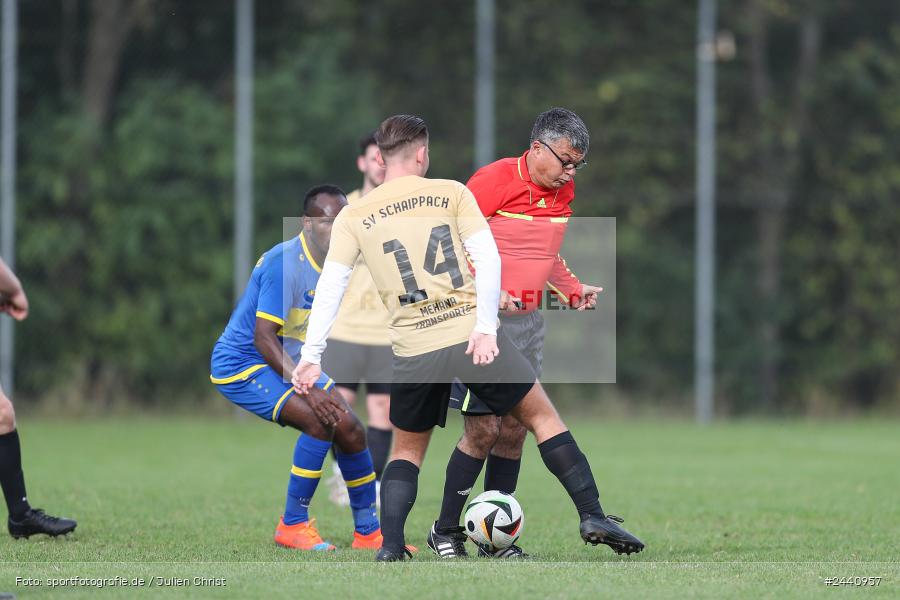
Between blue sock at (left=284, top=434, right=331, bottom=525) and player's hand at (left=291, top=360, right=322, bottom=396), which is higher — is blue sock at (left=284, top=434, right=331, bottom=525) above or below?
below

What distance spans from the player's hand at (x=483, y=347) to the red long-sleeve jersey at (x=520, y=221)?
853 millimetres

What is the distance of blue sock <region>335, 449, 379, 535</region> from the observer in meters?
7.02

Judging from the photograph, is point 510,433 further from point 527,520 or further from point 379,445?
point 379,445

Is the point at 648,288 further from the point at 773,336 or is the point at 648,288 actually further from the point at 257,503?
the point at 257,503

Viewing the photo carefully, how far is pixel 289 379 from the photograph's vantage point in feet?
22.7

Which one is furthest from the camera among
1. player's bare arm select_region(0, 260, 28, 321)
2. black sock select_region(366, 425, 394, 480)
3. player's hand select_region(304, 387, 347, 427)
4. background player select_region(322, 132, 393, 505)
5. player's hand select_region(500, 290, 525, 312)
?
background player select_region(322, 132, 393, 505)

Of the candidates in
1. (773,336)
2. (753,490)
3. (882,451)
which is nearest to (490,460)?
(753,490)

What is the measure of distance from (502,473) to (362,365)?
7.77ft

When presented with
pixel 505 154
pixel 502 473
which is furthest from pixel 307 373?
pixel 505 154

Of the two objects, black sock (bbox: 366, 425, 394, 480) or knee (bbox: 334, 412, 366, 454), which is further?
black sock (bbox: 366, 425, 394, 480)

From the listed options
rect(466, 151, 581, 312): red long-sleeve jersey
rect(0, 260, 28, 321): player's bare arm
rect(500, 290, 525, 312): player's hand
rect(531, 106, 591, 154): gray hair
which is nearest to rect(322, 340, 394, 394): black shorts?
rect(466, 151, 581, 312): red long-sleeve jersey

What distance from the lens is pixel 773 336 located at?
18750 mm

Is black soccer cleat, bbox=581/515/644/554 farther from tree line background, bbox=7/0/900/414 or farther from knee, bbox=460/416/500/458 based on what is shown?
tree line background, bbox=7/0/900/414

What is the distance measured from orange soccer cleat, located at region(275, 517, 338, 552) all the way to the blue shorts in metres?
0.55
